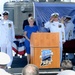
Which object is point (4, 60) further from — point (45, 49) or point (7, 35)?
point (7, 35)

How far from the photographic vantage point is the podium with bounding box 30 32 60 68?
8000 millimetres

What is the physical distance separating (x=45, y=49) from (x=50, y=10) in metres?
2.88

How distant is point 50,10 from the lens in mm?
10758

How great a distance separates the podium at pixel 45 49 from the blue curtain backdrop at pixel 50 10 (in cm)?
239

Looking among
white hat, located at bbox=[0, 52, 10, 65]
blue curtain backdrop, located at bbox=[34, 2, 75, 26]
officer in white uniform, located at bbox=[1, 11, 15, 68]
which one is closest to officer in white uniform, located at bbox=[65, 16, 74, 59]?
blue curtain backdrop, located at bbox=[34, 2, 75, 26]

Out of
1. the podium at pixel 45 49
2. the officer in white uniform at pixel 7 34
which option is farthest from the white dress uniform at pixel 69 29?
the podium at pixel 45 49

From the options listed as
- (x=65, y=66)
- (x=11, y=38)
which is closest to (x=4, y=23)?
(x=11, y=38)

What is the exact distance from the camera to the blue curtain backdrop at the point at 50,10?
34.6 feet

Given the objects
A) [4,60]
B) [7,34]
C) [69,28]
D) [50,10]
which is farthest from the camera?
[50,10]

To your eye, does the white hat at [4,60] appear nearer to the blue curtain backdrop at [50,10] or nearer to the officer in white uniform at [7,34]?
the officer in white uniform at [7,34]

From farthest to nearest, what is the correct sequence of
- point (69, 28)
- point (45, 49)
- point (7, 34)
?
point (69, 28) < point (7, 34) < point (45, 49)

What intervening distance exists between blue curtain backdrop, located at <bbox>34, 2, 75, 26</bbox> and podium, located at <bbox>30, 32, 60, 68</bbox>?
239cm

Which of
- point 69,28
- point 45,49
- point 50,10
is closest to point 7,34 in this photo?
point 45,49

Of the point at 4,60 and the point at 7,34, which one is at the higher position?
the point at 4,60
